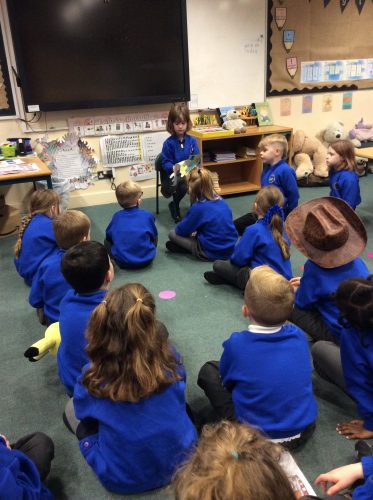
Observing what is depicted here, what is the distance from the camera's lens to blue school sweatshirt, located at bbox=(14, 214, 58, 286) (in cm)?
241

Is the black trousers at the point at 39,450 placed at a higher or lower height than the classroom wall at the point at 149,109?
lower

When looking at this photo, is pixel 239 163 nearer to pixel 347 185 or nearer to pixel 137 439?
pixel 347 185

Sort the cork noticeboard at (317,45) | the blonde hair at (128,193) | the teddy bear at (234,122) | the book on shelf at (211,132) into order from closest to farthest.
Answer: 1. the blonde hair at (128,193)
2. the book on shelf at (211,132)
3. the teddy bear at (234,122)
4. the cork noticeboard at (317,45)

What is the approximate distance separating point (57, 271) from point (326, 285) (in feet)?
4.13

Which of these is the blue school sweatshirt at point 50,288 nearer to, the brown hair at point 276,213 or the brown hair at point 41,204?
the brown hair at point 41,204

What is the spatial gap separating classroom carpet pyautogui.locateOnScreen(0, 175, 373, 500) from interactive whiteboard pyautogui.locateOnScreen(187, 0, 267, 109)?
2066mm

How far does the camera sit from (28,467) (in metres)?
1.20

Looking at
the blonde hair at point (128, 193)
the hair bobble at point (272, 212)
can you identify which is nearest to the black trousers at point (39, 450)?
the hair bobble at point (272, 212)

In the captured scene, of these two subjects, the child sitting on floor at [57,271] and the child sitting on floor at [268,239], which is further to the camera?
the child sitting on floor at [268,239]

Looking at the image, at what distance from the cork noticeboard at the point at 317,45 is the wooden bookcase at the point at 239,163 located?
64 cm

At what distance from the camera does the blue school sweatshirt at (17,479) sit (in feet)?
3.35

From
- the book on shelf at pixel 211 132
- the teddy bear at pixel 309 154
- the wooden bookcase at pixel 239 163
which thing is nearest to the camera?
the book on shelf at pixel 211 132

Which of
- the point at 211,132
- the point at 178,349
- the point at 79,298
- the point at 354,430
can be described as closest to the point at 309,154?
the point at 211,132

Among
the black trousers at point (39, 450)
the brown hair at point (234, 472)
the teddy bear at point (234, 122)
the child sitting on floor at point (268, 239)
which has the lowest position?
the black trousers at point (39, 450)
